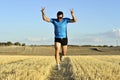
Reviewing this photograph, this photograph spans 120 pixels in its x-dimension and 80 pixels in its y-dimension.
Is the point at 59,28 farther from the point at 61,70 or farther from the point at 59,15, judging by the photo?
the point at 61,70

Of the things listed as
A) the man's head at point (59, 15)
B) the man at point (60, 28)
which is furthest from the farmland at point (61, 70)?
the man's head at point (59, 15)

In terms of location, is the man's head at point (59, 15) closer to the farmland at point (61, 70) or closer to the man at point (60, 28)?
the man at point (60, 28)

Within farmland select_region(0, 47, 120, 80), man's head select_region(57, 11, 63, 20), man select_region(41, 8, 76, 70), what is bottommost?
farmland select_region(0, 47, 120, 80)

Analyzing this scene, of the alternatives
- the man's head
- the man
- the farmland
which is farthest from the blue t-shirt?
the farmland

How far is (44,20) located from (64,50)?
144 cm

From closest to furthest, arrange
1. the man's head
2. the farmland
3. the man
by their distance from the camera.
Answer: the farmland, the man's head, the man

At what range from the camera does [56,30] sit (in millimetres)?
14758

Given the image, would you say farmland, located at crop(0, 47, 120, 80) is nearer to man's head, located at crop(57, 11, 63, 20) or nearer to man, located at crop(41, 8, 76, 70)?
man, located at crop(41, 8, 76, 70)

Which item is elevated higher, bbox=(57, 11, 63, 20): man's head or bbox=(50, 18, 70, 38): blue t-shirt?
bbox=(57, 11, 63, 20): man's head

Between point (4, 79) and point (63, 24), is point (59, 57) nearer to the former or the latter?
point (63, 24)

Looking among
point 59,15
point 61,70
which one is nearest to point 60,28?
point 59,15

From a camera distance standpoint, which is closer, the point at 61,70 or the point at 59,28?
the point at 59,28

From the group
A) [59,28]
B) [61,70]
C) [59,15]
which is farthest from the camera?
[61,70]

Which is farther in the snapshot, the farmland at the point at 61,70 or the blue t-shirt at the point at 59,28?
the blue t-shirt at the point at 59,28
